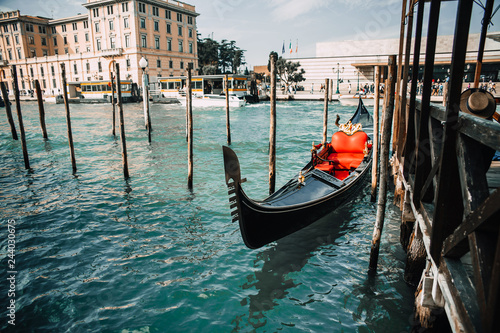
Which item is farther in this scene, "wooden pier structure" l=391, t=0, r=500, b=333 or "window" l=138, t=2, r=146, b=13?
"window" l=138, t=2, r=146, b=13

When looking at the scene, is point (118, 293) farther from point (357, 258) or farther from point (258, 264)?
point (357, 258)

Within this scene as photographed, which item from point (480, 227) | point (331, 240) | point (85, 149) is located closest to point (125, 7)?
point (85, 149)

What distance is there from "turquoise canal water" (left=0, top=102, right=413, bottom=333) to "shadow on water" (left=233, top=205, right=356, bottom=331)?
2 centimetres

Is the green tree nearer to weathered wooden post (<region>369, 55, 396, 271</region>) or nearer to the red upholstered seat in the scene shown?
the red upholstered seat

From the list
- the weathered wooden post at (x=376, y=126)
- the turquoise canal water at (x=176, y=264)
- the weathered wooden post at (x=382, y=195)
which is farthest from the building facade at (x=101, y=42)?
the weathered wooden post at (x=382, y=195)

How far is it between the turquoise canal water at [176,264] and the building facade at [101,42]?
30.3 m

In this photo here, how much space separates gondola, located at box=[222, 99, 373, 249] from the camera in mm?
3555

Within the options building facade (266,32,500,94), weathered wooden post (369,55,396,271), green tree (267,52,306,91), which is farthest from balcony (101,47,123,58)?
weathered wooden post (369,55,396,271)

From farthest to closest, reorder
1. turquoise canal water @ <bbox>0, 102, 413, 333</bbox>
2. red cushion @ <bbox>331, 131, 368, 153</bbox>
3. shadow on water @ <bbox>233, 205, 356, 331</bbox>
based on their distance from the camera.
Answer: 1. red cushion @ <bbox>331, 131, 368, 153</bbox>
2. shadow on water @ <bbox>233, 205, 356, 331</bbox>
3. turquoise canal water @ <bbox>0, 102, 413, 333</bbox>

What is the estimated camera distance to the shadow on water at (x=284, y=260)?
11.4ft

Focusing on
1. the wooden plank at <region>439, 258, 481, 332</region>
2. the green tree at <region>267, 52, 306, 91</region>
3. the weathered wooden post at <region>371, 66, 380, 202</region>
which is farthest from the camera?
the green tree at <region>267, 52, 306, 91</region>

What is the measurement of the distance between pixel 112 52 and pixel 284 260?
123 ft

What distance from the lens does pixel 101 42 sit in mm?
A: 37156

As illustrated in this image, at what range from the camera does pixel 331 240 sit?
4828mm
